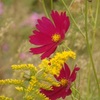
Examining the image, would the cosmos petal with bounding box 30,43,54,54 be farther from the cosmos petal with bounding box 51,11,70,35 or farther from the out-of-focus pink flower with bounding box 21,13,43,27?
the out-of-focus pink flower with bounding box 21,13,43,27

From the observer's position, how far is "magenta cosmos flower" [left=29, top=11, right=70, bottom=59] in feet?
4.07

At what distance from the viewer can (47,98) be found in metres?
1.15

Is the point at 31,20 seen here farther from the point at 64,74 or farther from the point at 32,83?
the point at 32,83

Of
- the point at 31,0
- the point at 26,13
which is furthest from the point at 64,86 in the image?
the point at 31,0

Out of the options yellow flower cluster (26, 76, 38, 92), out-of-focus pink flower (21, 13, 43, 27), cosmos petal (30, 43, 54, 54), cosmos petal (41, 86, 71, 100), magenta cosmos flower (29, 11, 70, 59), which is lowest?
yellow flower cluster (26, 76, 38, 92)

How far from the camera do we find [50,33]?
4.18ft

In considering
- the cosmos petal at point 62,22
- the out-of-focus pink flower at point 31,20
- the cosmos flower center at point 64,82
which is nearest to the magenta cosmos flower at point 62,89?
the cosmos flower center at point 64,82

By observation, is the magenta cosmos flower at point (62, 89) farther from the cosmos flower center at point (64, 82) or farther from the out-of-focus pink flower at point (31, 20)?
the out-of-focus pink flower at point (31, 20)

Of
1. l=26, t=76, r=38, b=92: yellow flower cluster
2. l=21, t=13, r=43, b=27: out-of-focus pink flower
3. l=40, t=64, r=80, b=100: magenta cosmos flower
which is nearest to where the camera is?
l=26, t=76, r=38, b=92: yellow flower cluster

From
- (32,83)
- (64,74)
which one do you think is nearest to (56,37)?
(64,74)

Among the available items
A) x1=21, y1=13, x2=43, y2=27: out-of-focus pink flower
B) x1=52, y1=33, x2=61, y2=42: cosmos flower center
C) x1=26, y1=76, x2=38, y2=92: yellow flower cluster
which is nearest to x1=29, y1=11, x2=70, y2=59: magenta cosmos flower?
x1=52, y1=33, x2=61, y2=42: cosmos flower center

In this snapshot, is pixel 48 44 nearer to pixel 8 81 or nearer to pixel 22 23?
pixel 8 81

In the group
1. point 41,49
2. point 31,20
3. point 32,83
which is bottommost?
point 32,83

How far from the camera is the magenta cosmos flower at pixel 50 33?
124 cm
